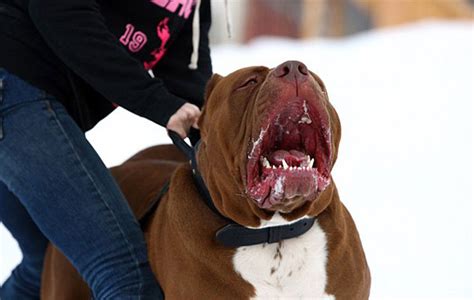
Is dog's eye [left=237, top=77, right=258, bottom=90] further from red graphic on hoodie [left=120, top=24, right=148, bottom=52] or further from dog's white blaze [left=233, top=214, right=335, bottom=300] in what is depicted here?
red graphic on hoodie [left=120, top=24, right=148, bottom=52]

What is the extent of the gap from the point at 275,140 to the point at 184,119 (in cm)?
42

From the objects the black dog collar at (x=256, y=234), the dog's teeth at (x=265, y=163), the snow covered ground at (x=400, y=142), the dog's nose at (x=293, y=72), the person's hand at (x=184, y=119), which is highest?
the dog's nose at (x=293, y=72)

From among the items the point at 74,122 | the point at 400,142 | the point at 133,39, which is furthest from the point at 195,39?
the point at 400,142

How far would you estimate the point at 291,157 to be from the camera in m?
2.40

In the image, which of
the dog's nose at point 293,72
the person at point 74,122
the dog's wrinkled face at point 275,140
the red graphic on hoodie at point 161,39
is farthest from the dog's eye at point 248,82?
the red graphic on hoodie at point 161,39

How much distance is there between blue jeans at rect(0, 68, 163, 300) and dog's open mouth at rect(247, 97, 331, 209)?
22.3 inches

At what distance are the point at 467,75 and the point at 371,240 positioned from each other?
10.4 ft

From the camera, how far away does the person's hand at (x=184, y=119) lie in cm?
276

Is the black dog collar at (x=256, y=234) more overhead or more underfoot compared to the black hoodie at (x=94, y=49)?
more underfoot

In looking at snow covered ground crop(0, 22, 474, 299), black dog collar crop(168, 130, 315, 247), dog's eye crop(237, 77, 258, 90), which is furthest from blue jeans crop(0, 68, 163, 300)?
snow covered ground crop(0, 22, 474, 299)

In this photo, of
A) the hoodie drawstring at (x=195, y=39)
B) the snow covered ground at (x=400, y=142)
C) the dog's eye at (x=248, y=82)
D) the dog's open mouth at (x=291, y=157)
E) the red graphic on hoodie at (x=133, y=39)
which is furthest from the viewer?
the snow covered ground at (x=400, y=142)

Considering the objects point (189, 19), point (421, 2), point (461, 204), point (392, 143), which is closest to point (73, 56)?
point (189, 19)

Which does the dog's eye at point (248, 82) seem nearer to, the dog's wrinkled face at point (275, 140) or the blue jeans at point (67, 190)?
the dog's wrinkled face at point (275, 140)

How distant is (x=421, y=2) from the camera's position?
12055 mm
